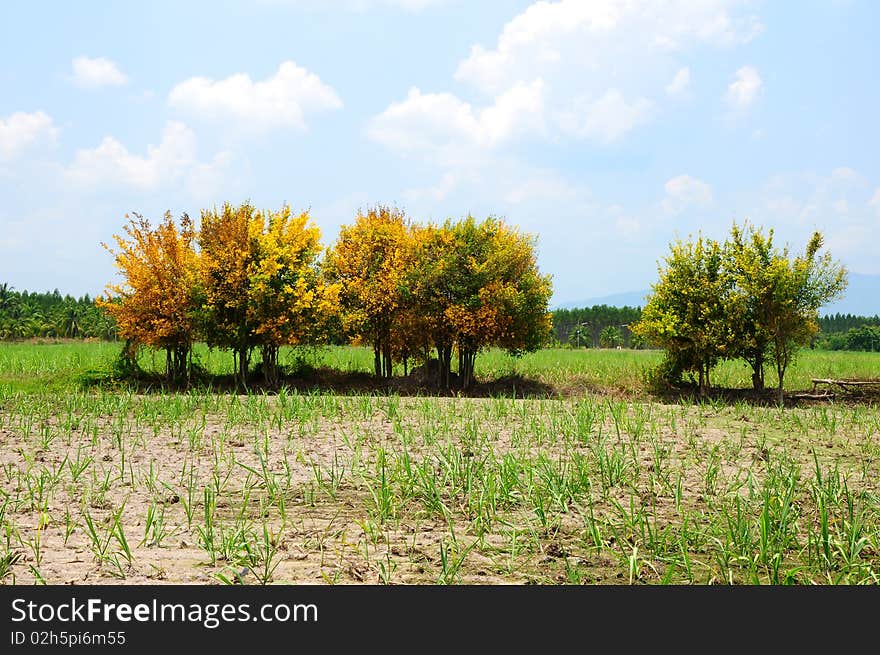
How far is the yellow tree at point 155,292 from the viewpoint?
24.8 meters

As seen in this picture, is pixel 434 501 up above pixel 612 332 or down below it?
below

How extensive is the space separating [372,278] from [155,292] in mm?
8517

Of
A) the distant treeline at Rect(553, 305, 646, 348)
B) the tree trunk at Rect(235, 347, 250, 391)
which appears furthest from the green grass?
the distant treeline at Rect(553, 305, 646, 348)

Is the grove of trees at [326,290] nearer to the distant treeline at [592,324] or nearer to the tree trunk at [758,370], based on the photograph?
the tree trunk at [758,370]

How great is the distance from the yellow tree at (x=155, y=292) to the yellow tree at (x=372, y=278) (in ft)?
19.1

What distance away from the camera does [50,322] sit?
71688 millimetres

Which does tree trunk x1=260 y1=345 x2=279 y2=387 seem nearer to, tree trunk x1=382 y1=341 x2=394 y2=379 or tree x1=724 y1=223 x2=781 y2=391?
tree trunk x1=382 y1=341 x2=394 y2=379

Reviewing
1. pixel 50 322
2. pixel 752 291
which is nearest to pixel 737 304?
pixel 752 291

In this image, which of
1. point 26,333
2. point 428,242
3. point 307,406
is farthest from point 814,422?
point 26,333

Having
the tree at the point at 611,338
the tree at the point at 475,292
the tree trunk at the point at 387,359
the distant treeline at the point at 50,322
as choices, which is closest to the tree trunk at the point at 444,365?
the tree at the point at 475,292

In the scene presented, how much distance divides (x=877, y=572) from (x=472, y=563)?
150 inches

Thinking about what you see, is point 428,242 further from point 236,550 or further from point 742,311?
point 236,550

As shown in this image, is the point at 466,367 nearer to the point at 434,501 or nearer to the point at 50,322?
the point at 434,501

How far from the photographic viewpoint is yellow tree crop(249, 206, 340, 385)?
24.5 metres
